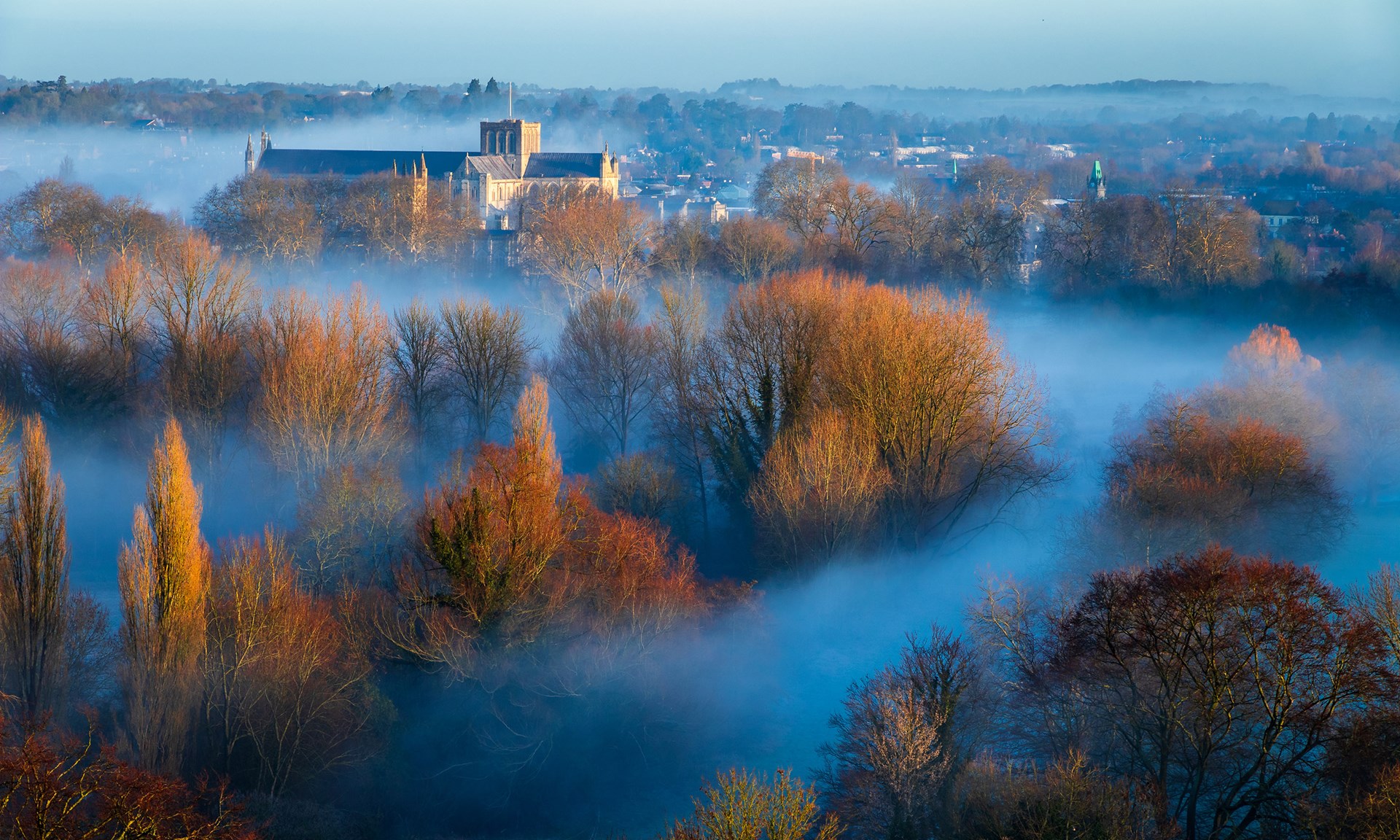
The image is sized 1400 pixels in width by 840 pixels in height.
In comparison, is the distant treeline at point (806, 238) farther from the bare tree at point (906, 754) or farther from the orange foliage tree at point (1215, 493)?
the bare tree at point (906, 754)

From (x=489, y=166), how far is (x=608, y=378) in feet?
184

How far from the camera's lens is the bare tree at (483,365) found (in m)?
34.4

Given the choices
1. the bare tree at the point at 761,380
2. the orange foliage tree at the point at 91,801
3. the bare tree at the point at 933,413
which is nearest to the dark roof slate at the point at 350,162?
the bare tree at the point at 761,380

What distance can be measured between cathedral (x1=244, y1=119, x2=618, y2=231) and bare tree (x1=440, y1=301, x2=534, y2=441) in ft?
150

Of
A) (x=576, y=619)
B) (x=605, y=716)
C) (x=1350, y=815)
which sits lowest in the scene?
(x=605, y=716)

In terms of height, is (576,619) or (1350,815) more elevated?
(1350,815)

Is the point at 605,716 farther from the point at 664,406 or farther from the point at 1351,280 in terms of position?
the point at 1351,280

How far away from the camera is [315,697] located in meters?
19.0

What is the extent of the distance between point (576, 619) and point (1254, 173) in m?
96.0

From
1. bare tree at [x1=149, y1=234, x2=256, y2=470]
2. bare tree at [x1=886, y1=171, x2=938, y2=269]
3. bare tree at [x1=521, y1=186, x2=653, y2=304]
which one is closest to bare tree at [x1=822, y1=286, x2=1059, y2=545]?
bare tree at [x1=149, y1=234, x2=256, y2=470]

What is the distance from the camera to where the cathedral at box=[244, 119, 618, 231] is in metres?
84.9

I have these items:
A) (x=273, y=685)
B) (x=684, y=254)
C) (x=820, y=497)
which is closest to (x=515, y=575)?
(x=273, y=685)

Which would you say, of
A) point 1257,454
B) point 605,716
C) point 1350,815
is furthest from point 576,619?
point 1257,454

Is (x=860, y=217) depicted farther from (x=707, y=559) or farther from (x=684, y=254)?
(x=707, y=559)
